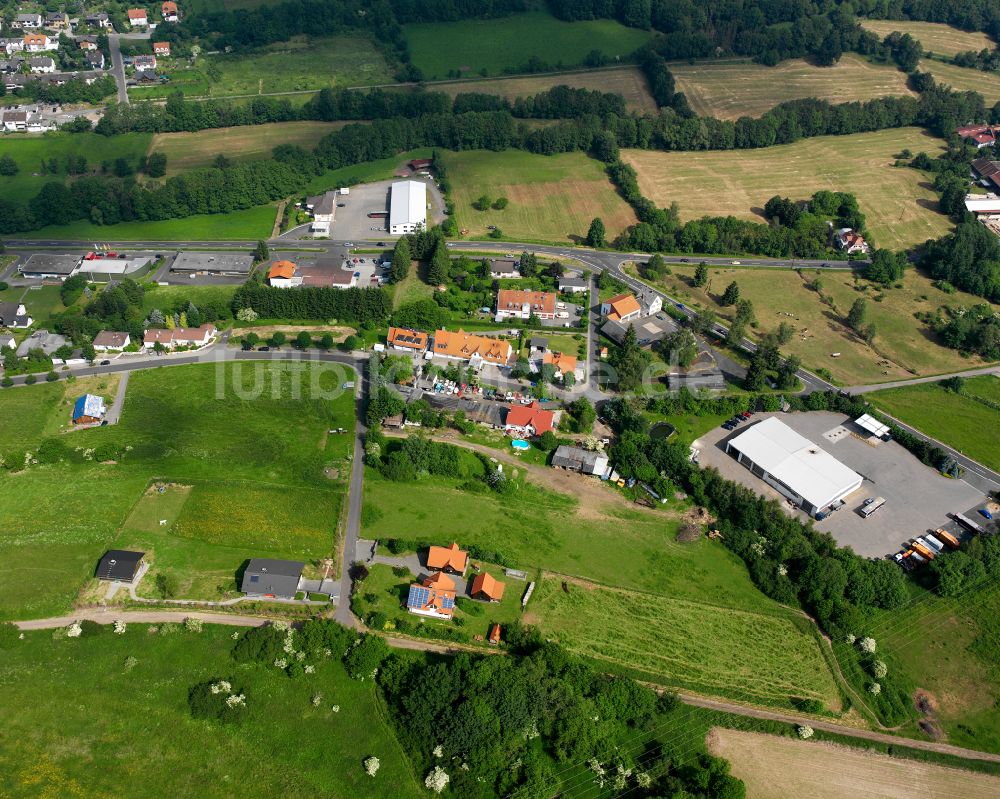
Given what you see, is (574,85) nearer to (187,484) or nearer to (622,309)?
(622,309)

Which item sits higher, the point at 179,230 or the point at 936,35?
the point at 936,35

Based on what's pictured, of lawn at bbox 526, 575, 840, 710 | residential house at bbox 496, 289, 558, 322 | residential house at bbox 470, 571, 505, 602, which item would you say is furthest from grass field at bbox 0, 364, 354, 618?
residential house at bbox 496, 289, 558, 322

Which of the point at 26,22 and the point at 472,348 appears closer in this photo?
the point at 472,348

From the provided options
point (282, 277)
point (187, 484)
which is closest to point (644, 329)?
point (282, 277)

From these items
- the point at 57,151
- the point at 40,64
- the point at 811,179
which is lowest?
the point at 811,179

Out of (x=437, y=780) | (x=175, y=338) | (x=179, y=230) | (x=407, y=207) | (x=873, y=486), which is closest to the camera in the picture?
(x=437, y=780)

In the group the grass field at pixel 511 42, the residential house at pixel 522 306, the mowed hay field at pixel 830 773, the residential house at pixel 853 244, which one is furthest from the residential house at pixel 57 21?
the mowed hay field at pixel 830 773

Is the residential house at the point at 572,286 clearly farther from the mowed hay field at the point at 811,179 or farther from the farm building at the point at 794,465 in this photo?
the farm building at the point at 794,465
